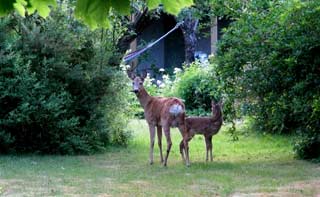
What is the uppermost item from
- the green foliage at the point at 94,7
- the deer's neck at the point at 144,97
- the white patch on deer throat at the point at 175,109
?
the deer's neck at the point at 144,97

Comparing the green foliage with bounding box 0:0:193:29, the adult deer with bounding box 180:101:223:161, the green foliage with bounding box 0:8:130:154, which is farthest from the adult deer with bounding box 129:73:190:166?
the green foliage with bounding box 0:0:193:29

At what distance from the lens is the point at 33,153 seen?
Result: 38.8 feet

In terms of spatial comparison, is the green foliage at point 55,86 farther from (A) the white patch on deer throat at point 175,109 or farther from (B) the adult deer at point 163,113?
(A) the white patch on deer throat at point 175,109

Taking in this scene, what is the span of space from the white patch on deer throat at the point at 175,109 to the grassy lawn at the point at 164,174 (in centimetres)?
92

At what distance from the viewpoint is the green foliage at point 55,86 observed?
37.6ft

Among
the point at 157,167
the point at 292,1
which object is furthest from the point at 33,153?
the point at 292,1

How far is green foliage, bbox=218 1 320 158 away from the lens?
9.75 metres

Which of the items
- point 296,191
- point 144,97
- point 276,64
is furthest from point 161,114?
point 296,191

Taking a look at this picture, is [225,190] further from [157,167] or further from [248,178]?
[157,167]

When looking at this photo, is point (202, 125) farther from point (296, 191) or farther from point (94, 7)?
point (94, 7)

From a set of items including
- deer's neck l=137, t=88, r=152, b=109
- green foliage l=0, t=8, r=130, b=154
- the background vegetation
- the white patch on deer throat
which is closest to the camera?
the background vegetation

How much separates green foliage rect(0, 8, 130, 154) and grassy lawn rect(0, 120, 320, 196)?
51 centimetres

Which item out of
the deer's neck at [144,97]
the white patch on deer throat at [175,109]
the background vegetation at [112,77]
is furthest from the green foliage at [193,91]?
the white patch on deer throat at [175,109]

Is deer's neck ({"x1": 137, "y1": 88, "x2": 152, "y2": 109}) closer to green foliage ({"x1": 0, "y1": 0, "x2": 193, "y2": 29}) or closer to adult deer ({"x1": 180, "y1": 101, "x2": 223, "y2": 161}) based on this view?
adult deer ({"x1": 180, "y1": 101, "x2": 223, "y2": 161})
